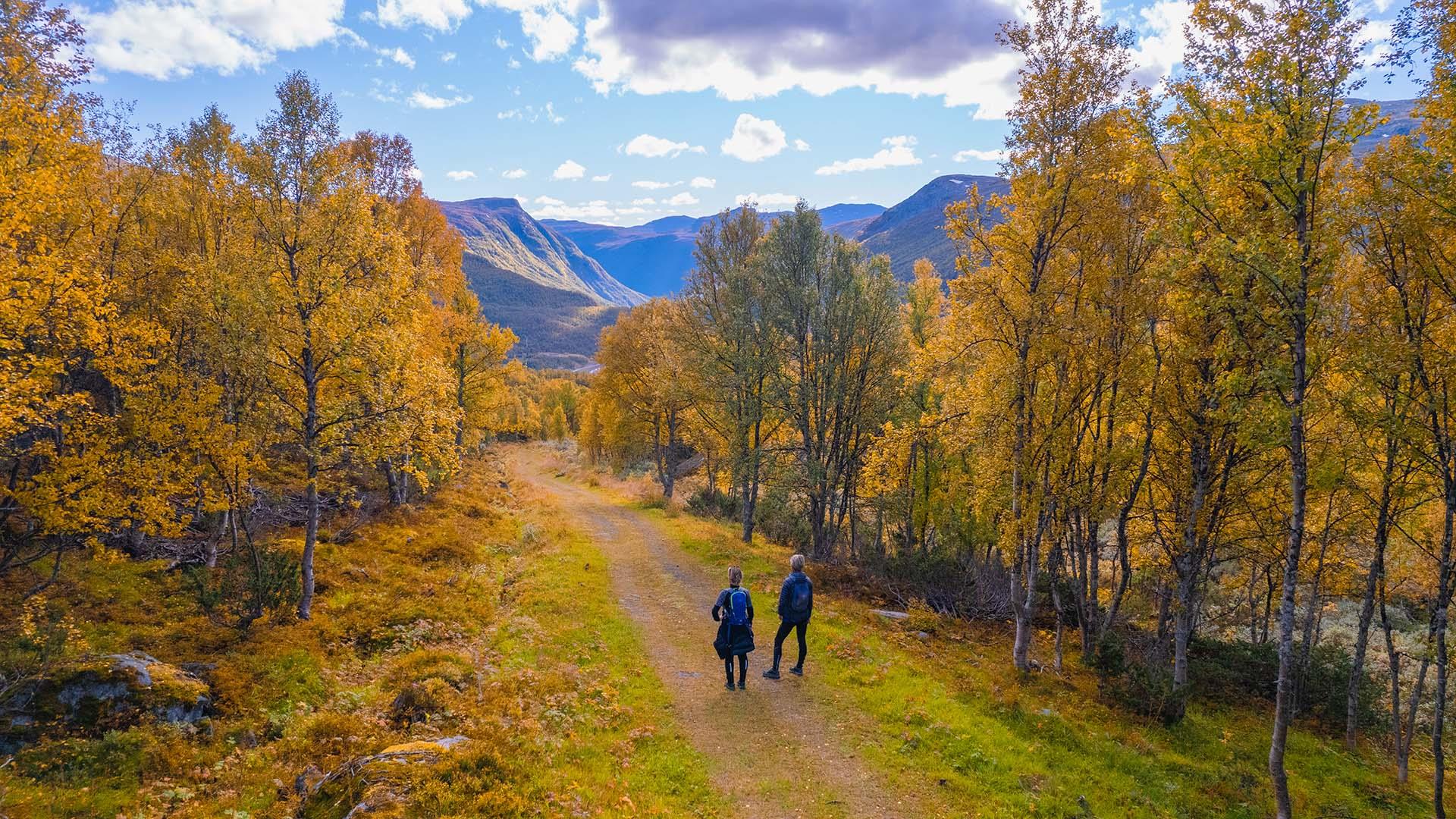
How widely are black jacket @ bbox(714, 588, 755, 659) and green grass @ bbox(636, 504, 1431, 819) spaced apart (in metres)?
2.06

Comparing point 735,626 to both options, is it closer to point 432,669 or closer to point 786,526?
point 432,669

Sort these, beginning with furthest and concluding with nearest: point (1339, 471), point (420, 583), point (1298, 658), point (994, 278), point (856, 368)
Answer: point (856, 368) → point (420, 583) → point (1298, 658) → point (994, 278) → point (1339, 471)

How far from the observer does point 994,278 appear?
48.4 feet

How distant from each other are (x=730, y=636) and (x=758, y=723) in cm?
182

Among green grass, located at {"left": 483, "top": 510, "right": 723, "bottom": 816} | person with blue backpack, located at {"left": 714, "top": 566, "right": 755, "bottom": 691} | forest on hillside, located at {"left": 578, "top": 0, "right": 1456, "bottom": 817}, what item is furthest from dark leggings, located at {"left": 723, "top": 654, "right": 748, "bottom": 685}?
forest on hillside, located at {"left": 578, "top": 0, "right": 1456, "bottom": 817}

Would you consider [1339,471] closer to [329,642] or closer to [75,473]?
[329,642]

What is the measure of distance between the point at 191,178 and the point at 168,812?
68.5 ft

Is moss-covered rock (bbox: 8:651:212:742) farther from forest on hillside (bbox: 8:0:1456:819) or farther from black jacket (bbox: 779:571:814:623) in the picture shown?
black jacket (bbox: 779:571:814:623)

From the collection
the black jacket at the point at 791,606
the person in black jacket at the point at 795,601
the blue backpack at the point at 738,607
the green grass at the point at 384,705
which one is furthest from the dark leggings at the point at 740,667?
the green grass at the point at 384,705

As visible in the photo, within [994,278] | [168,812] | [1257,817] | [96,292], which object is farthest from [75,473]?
[1257,817]

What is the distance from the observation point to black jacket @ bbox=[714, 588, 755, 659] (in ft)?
41.4

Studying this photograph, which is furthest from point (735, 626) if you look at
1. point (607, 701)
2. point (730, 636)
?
point (607, 701)

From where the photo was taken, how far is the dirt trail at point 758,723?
30.8 ft

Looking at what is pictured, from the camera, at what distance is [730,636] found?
42.1 feet
